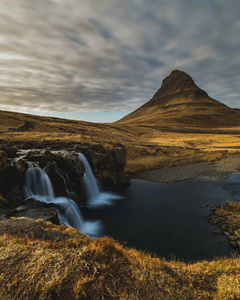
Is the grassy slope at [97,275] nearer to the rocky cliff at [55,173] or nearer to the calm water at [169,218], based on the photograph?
the rocky cliff at [55,173]

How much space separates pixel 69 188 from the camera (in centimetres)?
2150

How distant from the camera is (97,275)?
16.8 feet

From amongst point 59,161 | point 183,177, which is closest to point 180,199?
point 183,177

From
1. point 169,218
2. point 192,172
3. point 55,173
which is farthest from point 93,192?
point 192,172

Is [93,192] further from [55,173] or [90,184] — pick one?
[55,173]

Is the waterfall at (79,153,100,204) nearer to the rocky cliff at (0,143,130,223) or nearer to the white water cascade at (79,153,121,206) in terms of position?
the white water cascade at (79,153,121,206)

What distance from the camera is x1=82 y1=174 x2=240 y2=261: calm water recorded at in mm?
14016

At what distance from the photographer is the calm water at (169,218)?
14016 millimetres

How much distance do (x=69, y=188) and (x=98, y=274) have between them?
17.4m

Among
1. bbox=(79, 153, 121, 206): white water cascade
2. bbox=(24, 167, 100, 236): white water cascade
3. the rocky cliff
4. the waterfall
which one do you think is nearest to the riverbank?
the rocky cliff

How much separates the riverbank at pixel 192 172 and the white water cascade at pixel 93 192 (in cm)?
1036

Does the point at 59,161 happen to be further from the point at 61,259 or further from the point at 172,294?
the point at 172,294

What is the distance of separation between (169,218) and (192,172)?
19.8 m

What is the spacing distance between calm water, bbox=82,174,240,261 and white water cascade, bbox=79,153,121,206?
1.64 m
